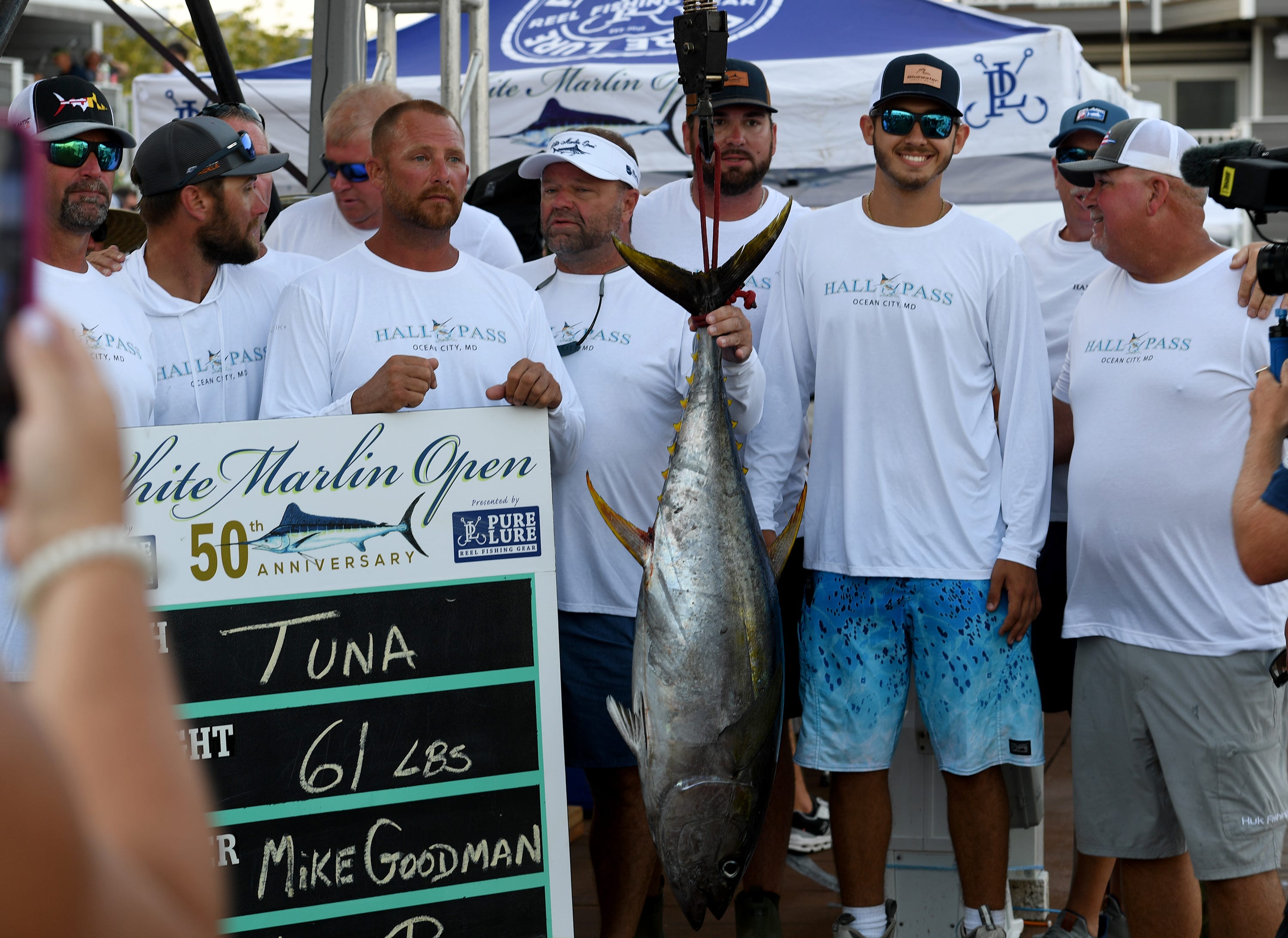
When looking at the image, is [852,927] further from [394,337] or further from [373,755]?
[394,337]

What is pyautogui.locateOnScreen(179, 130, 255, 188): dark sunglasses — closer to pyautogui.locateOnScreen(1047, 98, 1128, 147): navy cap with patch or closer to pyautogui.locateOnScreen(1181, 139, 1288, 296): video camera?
pyautogui.locateOnScreen(1181, 139, 1288, 296): video camera

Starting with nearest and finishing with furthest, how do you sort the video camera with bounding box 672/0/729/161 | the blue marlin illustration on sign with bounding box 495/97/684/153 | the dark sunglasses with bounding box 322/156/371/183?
the video camera with bounding box 672/0/729/161 < the dark sunglasses with bounding box 322/156/371/183 < the blue marlin illustration on sign with bounding box 495/97/684/153

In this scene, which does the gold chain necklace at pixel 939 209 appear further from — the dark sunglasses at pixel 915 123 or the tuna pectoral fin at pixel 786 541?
the tuna pectoral fin at pixel 786 541

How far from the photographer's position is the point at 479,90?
5402 mm

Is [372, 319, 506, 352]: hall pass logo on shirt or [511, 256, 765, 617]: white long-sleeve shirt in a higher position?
[372, 319, 506, 352]: hall pass logo on shirt

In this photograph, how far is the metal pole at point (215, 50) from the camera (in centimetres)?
442

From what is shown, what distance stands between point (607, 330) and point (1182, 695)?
1636 millimetres

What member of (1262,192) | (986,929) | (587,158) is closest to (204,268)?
(587,158)

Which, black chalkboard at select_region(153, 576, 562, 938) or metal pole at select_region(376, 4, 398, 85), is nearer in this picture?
black chalkboard at select_region(153, 576, 562, 938)

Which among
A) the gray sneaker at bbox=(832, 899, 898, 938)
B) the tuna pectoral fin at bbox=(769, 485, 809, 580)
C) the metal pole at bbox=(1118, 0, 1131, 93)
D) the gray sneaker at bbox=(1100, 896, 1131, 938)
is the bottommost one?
the gray sneaker at bbox=(1100, 896, 1131, 938)

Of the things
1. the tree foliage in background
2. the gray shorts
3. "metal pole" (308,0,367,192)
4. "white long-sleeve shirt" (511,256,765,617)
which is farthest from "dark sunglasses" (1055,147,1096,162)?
the tree foliage in background

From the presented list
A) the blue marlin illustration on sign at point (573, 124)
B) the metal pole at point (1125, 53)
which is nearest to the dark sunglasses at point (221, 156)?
the blue marlin illustration on sign at point (573, 124)

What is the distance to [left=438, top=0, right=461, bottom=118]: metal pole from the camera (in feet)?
16.6

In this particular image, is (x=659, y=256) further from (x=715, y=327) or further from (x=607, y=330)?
(x=715, y=327)
